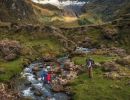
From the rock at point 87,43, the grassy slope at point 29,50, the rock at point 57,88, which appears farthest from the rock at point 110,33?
the rock at point 57,88

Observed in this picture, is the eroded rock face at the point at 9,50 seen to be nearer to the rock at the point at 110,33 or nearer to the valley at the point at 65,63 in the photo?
the valley at the point at 65,63

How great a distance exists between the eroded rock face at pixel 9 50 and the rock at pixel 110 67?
2304cm

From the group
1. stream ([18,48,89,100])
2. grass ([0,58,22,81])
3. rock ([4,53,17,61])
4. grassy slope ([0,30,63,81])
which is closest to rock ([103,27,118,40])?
grassy slope ([0,30,63,81])

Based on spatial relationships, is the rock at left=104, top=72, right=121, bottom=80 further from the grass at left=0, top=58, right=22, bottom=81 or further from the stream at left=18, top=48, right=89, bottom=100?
the grass at left=0, top=58, right=22, bottom=81

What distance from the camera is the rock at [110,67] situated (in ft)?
231

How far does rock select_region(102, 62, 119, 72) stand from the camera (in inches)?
2771

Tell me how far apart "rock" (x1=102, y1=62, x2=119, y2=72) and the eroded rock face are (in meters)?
23.0

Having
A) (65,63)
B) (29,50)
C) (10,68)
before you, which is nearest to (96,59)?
(65,63)

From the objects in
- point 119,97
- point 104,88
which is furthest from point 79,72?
point 119,97

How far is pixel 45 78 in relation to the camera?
6562 cm

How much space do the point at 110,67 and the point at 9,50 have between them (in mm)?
28886

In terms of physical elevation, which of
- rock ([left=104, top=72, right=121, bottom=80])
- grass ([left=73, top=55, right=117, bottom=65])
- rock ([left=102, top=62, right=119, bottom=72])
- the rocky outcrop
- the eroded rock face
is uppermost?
the eroded rock face

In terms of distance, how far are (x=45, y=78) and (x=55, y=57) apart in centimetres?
2630

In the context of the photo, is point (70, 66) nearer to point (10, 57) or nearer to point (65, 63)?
point (65, 63)
